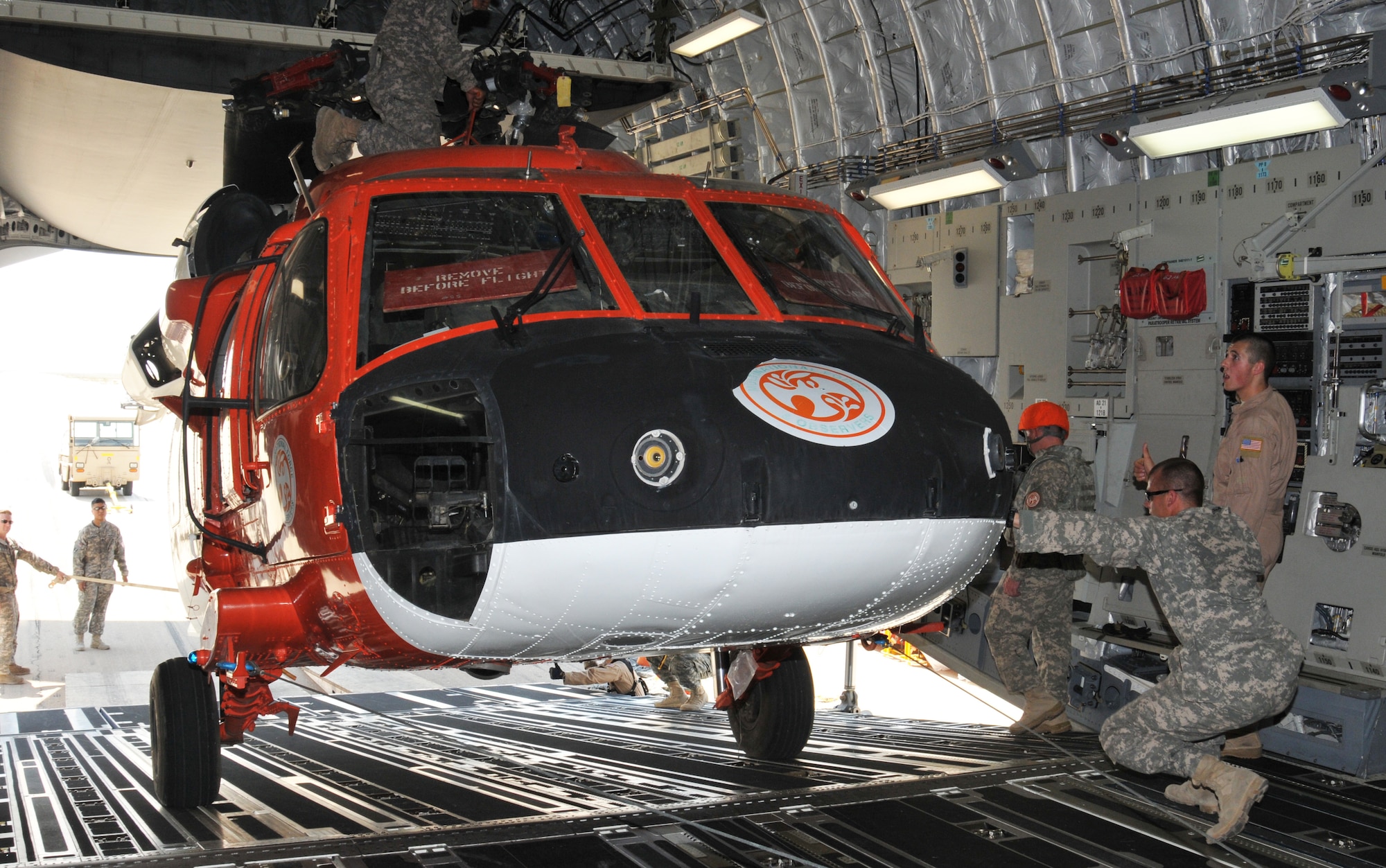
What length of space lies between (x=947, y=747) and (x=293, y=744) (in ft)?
12.3

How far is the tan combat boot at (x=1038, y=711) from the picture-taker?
677 centimetres

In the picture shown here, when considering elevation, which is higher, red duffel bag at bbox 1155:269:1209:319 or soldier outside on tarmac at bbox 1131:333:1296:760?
red duffel bag at bbox 1155:269:1209:319

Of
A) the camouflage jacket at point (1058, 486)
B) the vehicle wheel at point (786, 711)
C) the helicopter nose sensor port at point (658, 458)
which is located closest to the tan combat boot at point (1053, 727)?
the camouflage jacket at point (1058, 486)

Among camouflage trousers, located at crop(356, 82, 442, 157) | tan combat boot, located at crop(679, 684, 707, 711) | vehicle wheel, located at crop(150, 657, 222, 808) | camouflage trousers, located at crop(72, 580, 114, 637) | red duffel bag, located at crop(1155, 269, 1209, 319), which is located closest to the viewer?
vehicle wheel, located at crop(150, 657, 222, 808)

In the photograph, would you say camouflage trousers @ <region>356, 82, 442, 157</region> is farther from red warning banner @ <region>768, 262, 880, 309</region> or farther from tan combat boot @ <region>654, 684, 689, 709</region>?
tan combat boot @ <region>654, 684, 689, 709</region>

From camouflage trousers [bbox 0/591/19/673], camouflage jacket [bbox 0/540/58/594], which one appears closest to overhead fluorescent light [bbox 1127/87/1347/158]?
camouflage jacket [bbox 0/540/58/594]

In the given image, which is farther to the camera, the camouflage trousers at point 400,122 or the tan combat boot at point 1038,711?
the tan combat boot at point 1038,711

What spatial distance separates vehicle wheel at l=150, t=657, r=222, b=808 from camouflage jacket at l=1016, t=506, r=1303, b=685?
3424 mm

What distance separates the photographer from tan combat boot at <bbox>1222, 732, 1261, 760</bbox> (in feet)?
20.2

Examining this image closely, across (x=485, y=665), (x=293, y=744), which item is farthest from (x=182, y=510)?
(x=485, y=665)

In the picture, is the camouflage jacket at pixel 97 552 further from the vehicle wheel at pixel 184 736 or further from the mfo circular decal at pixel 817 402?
the mfo circular decal at pixel 817 402

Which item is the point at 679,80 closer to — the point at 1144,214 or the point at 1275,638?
the point at 1144,214

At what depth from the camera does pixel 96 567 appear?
1398 cm

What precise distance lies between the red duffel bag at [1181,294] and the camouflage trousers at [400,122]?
199 inches
